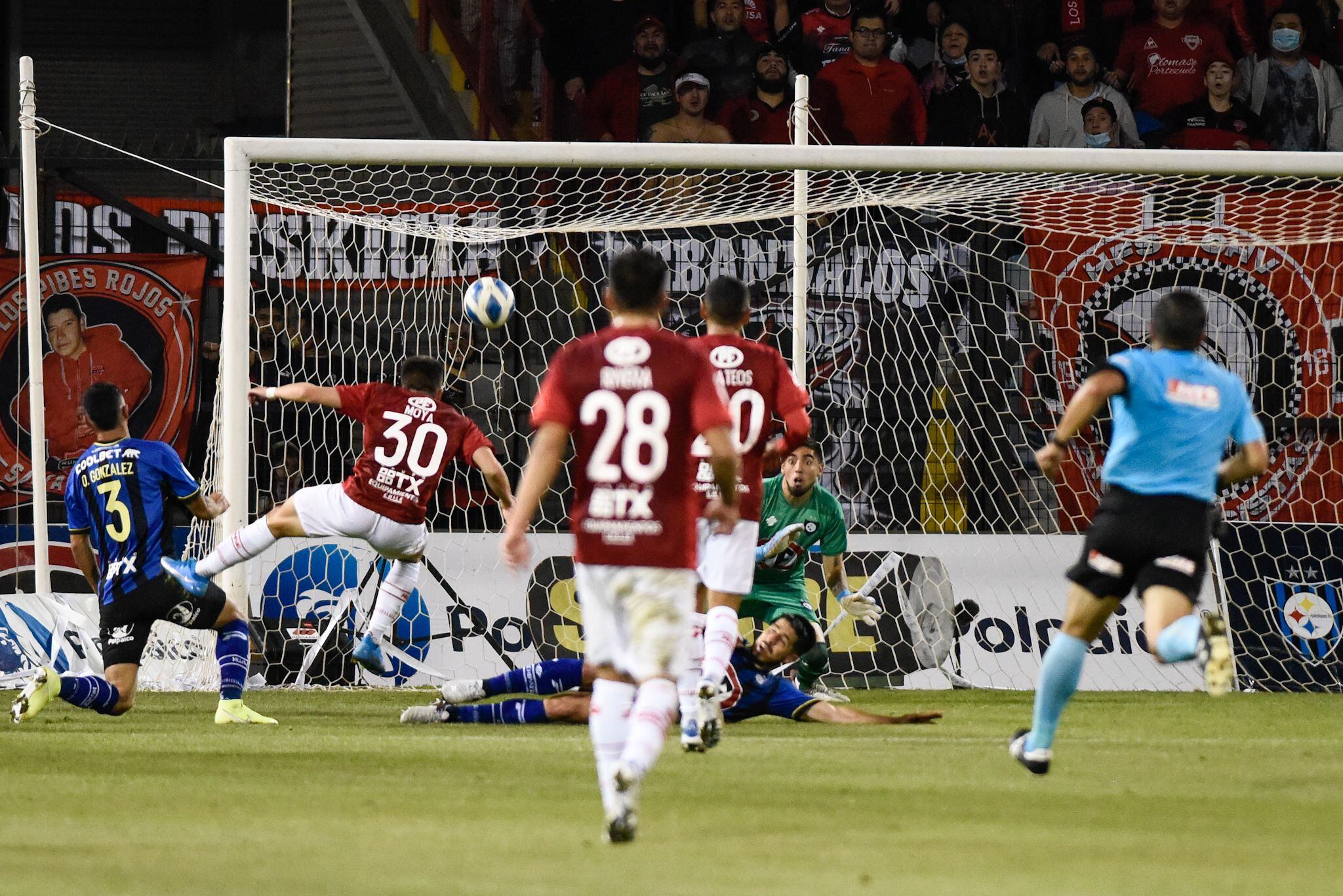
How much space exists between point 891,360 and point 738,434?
5.43 meters

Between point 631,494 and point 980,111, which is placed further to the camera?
point 980,111

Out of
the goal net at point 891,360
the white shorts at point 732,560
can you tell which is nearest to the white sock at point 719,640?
the white shorts at point 732,560

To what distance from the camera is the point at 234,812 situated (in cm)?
521

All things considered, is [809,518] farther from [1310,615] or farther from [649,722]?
[649,722]

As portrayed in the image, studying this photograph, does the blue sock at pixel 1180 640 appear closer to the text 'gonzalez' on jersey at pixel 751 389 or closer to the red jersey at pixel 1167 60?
the text 'gonzalez' on jersey at pixel 751 389

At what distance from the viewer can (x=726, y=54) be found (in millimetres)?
14820

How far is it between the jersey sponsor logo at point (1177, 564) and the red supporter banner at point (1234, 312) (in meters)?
6.56

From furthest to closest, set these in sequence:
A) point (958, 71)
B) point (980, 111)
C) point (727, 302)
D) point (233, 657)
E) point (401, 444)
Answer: point (958, 71)
point (980, 111)
point (401, 444)
point (233, 657)
point (727, 302)

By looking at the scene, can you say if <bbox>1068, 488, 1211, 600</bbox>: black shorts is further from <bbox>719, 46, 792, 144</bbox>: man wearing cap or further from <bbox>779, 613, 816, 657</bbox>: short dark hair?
<bbox>719, 46, 792, 144</bbox>: man wearing cap

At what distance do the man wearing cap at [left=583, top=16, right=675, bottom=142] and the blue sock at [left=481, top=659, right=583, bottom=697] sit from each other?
7012 millimetres

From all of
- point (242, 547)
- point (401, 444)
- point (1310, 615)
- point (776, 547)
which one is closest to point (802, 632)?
Result: point (776, 547)

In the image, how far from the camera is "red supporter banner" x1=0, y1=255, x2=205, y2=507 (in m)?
12.5

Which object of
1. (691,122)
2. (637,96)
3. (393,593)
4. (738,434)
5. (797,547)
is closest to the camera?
(738,434)

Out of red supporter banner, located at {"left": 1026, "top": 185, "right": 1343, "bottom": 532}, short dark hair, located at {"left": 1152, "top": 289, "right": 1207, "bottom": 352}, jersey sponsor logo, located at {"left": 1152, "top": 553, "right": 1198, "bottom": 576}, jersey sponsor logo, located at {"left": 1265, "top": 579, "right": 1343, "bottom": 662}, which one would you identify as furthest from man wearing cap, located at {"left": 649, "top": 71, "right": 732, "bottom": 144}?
jersey sponsor logo, located at {"left": 1152, "top": 553, "right": 1198, "bottom": 576}
